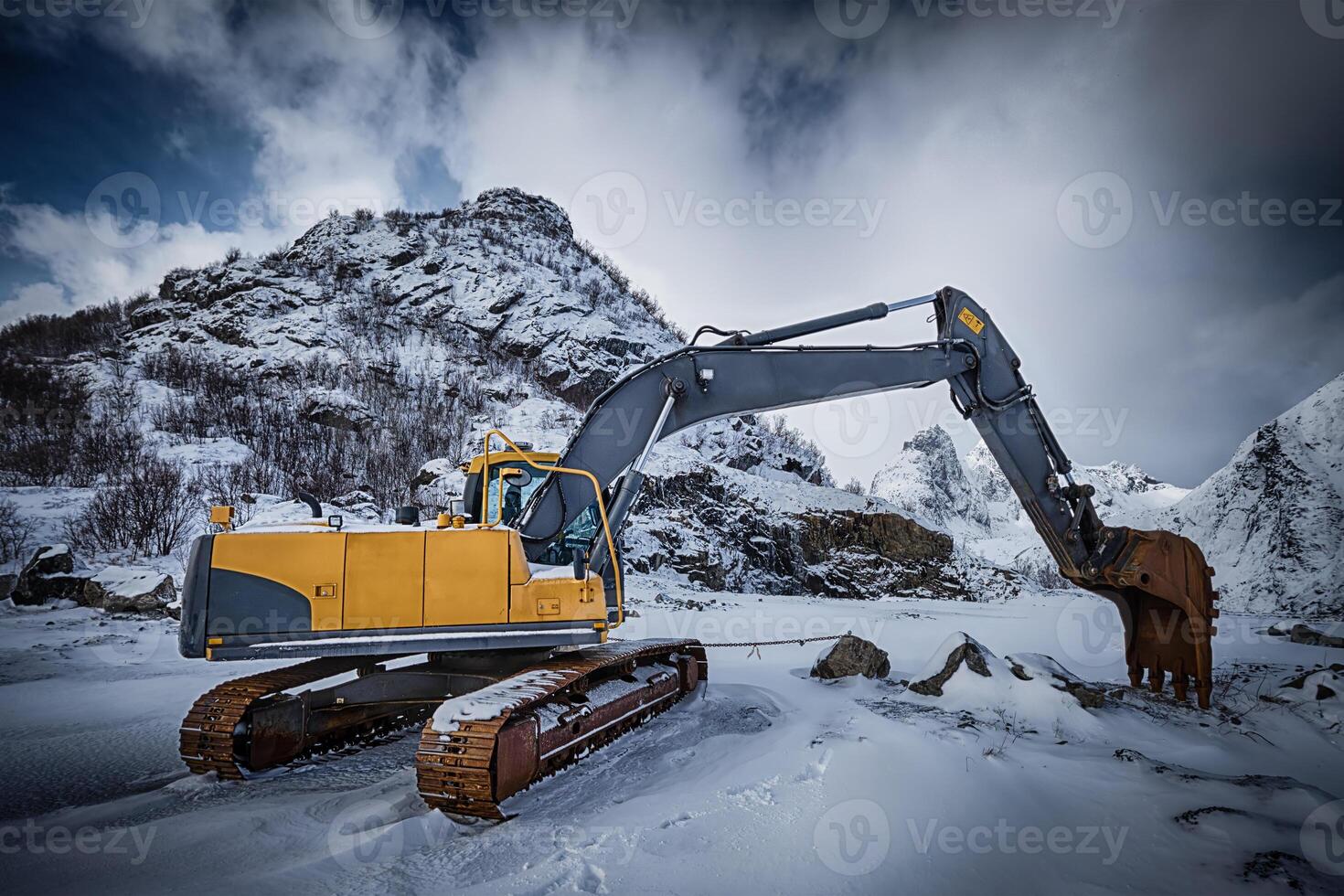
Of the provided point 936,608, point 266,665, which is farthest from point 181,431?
point 936,608

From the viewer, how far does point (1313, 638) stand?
9.64 m

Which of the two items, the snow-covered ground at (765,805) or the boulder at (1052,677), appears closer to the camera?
the snow-covered ground at (765,805)

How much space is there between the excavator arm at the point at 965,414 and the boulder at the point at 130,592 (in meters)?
9.80

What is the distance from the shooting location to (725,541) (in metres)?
18.8

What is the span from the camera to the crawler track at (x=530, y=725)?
3.20 m

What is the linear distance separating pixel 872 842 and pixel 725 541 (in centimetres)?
1582

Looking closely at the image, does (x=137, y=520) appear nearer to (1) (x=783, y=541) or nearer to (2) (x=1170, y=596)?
(1) (x=783, y=541)

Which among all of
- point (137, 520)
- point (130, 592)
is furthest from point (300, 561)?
point (137, 520)

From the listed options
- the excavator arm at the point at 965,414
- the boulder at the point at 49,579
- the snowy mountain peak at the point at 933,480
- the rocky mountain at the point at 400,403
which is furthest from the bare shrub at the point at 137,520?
the snowy mountain peak at the point at 933,480

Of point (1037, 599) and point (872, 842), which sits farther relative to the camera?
point (1037, 599)

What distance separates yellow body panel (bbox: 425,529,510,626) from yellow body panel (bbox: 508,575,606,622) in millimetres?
99

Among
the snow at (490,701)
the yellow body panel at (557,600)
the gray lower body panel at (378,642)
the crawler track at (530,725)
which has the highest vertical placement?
the yellow body panel at (557,600)

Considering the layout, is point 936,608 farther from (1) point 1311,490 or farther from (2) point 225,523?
(2) point 225,523

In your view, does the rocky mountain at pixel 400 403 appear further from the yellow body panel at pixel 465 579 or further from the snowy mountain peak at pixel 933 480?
the snowy mountain peak at pixel 933 480
